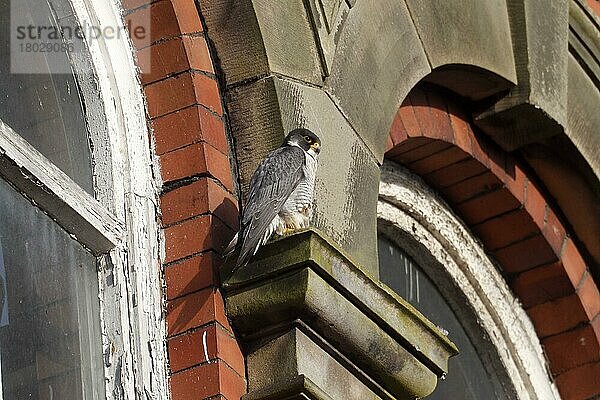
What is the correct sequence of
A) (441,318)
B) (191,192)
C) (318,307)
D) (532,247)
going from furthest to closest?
(532,247)
(441,318)
(191,192)
(318,307)

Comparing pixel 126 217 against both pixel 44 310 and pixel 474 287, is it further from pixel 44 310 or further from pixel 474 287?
pixel 474 287

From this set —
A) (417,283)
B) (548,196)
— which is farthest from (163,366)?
(548,196)

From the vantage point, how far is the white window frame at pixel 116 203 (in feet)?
11.6

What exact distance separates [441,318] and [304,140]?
5.12 feet

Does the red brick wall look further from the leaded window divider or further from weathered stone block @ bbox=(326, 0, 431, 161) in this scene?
weathered stone block @ bbox=(326, 0, 431, 161)

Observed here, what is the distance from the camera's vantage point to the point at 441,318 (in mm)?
5305

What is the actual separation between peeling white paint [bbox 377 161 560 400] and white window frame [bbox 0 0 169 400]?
1.47 metres

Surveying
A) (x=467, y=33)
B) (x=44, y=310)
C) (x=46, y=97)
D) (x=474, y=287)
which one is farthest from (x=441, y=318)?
(x=44, y=310)

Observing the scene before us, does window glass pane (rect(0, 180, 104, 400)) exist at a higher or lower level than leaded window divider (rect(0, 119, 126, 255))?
lower

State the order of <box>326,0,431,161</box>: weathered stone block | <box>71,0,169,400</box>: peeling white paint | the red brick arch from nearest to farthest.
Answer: <box>71,0,169,400</box>: peeling white paint
<box>326,0,431,161</box>: weathered stone block
the red brick arch

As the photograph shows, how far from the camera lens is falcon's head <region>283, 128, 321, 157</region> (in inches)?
152

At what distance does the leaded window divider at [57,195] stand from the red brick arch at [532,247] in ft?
5.83

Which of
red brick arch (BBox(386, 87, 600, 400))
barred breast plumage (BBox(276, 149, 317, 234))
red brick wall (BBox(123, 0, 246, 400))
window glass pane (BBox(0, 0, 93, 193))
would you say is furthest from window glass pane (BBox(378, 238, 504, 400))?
window glass pane (BBox(0, 0, 93, 193))

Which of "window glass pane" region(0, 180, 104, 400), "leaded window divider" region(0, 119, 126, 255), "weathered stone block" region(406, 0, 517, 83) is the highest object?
"weathered stone block" region(406, 0, 517, 83)
